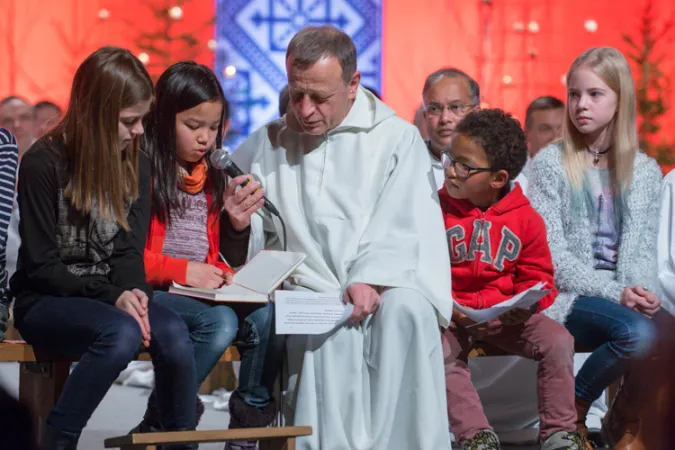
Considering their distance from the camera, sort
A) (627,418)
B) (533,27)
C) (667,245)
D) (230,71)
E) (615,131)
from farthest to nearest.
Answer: (533,27) → (230,71) → (667,245) → (615,131) → (627,418)

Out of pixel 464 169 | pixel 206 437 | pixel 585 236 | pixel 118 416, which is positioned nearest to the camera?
pixel 206 437

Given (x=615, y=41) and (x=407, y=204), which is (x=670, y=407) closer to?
(x=407, y=204)

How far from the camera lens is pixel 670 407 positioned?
4.53 metres

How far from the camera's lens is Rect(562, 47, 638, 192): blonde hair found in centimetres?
479

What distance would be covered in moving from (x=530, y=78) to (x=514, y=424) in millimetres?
5460

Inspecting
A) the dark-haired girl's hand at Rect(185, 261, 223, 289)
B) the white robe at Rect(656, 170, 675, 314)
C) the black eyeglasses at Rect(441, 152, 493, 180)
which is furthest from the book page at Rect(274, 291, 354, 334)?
the white robe at Rect(656, 170, 675, 314)

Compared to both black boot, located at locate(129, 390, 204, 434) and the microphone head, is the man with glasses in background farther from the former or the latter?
black boot, located at locate(129, 390, 204, 434)

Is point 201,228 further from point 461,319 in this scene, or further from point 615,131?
point 615,131

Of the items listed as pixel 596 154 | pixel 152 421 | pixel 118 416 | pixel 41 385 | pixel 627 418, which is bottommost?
pixel 118 416

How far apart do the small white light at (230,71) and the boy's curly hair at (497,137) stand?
5.30 metres

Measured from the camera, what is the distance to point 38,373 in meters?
3.88

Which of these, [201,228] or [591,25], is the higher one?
[591,25]

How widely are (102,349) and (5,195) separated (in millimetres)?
745

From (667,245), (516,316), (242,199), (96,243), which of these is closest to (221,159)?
(242,199)
